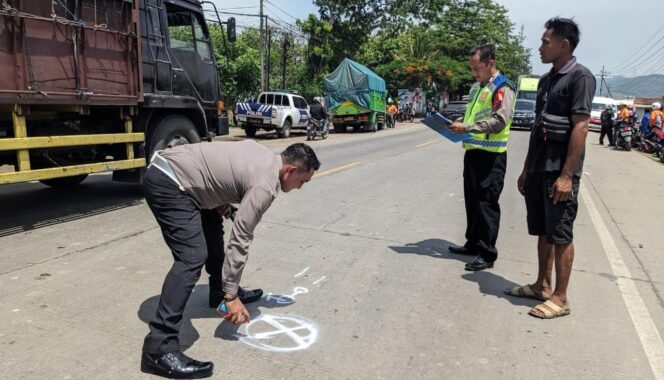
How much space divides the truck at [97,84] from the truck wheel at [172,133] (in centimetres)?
1

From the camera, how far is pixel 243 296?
3.77 metres

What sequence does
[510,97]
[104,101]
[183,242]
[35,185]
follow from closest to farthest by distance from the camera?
[183,242], [510,97], [104,101], [35,185]

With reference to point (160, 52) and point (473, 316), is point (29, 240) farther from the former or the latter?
point (473, 316)

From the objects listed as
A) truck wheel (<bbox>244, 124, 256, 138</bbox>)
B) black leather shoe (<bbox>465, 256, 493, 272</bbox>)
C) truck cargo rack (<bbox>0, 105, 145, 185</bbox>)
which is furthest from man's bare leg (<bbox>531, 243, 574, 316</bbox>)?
truck wheel (<bbox>244, 124, 256, 138</bbox>)

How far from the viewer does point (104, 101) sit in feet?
20.4

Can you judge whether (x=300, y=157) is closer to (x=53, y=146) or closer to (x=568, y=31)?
(x=568, y=31)

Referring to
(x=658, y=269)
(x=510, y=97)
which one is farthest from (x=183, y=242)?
(x=658, y=269)

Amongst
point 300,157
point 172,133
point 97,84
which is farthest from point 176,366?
point 172,133

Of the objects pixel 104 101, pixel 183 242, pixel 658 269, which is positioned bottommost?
pixel 658 269

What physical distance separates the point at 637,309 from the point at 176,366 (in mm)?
3453

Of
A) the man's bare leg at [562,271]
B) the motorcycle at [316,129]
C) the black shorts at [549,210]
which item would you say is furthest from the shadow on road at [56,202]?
the motorcycle at [316,129]

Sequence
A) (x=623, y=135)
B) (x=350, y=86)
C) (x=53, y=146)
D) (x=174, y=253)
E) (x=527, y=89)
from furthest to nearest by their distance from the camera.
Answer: (x=527, y=89) → (x=350, y=86) → (x=623, y=135) → (x=53, y=146) → (x=174, y=253)

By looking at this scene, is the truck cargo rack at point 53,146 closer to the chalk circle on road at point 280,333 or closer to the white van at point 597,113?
the chalk circle on road at point 280,333

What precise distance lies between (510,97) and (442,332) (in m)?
2.21
